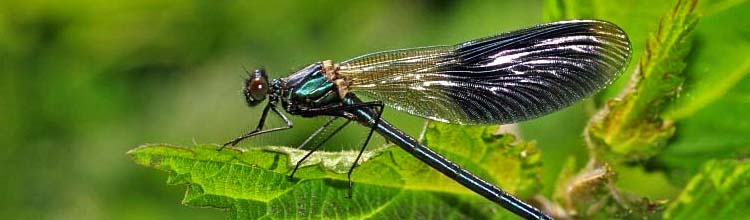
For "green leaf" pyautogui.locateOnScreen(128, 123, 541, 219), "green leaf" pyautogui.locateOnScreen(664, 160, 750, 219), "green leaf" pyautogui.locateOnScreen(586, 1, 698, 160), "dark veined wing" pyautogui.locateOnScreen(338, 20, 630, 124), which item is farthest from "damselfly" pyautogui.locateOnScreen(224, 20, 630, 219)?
"green leaf" pyautogui.locateOnScreen(664, 160, 750, 219)

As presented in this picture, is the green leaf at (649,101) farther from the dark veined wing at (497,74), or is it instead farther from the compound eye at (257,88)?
the compound eye at (257,88)

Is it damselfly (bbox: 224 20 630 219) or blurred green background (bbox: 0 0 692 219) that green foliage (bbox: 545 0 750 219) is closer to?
damselfly (bbox: 224 20 630 219)

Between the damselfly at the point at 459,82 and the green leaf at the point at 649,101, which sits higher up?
the damselfly at the point at 459,82

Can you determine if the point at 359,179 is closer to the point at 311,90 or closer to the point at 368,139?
the point at 368,139

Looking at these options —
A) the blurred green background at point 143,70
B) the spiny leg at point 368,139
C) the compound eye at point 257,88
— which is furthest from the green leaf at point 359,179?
the blurred green background at point 143,70

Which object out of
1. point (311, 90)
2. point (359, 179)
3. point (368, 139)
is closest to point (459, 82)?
point (311, 90)
